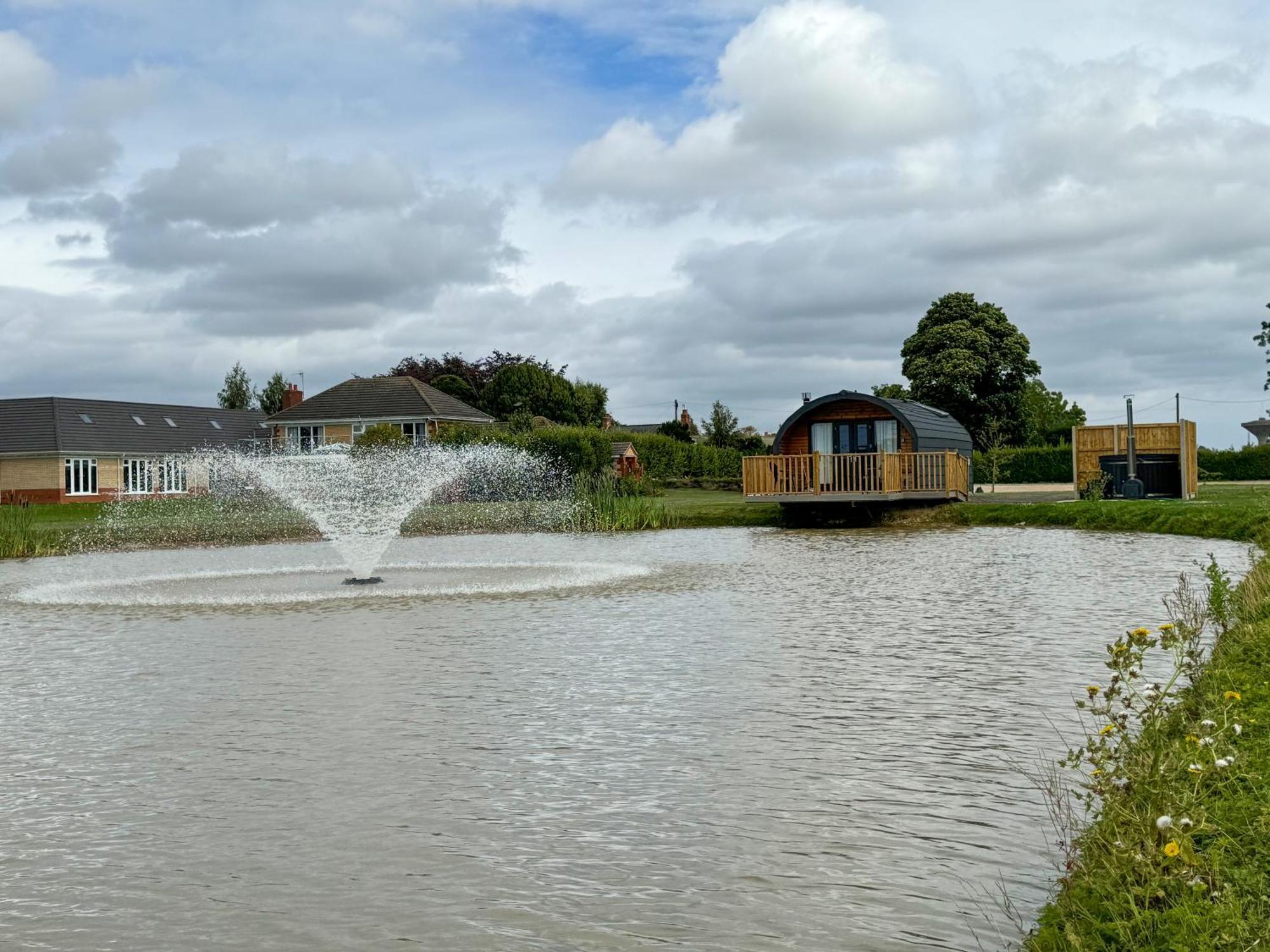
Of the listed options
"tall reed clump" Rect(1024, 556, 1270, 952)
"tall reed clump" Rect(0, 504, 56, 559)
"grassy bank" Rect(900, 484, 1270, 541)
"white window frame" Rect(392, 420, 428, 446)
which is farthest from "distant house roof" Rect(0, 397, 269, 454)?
"tall reed clump" Rect(1024, 556, 1270, 952)

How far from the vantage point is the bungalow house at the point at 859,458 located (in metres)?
37.0

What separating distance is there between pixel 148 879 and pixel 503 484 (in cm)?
4236

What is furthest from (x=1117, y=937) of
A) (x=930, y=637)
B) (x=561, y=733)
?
(x=930, y=637)

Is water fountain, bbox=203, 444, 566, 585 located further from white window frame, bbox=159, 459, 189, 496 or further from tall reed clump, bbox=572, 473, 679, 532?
white window frame, bbox=159, 459, 189, 496

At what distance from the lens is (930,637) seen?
45.3ft

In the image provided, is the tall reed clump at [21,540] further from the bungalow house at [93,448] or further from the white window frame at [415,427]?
the white window frame at [415,427]

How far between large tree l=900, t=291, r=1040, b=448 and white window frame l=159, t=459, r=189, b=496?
41131 mm

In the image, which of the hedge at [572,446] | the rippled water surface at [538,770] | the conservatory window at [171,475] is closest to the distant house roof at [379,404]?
the conservatory window at [171,475]

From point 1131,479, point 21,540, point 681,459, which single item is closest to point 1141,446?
point 1131,479

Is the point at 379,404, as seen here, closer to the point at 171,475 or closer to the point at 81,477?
the point at 171,475

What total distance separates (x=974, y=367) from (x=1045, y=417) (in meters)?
10.8

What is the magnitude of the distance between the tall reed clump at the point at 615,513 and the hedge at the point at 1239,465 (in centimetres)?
3232

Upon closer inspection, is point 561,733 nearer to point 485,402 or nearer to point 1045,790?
point 1045,790

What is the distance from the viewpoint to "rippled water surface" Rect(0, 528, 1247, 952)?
570 cm
